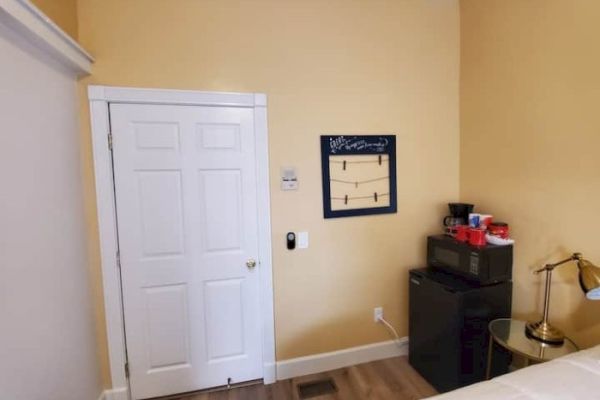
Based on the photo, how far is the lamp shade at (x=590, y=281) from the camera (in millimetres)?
1379

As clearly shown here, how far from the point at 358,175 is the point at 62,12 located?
199 cm

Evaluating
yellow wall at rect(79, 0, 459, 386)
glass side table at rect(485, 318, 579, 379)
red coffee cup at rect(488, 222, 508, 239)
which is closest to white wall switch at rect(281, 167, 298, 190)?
yellow wall at rect(79, 0, 459, 386)

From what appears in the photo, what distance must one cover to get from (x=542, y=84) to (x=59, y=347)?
3052 mm

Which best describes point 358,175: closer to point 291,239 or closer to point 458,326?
point 291,239

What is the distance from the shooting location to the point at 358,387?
2.15 metres

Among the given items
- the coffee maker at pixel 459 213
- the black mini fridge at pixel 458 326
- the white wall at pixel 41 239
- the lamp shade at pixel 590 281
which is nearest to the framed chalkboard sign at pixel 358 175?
the coffee maker at pixel 459 213

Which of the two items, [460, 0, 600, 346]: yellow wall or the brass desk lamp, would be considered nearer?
the brass desk lamp

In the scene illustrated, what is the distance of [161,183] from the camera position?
1979mm

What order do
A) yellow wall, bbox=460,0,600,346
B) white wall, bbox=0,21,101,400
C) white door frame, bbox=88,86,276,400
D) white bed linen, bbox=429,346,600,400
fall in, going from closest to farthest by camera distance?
white bed linen, bbox=429,346,600,400
white wall, bbox=0,21,101,400
yellow wall, bbox=460,0,600,346
white door frame, bbox=88,86,276,400

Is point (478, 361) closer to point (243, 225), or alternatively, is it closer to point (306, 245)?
point (306, 245)

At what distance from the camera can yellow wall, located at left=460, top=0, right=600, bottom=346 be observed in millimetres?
1667

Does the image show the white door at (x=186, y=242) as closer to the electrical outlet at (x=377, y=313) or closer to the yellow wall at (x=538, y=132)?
the electrical outlet at (x=377, y=313)

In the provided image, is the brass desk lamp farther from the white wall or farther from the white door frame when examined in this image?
the white wall

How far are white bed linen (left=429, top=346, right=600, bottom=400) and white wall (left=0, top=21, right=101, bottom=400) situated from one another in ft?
5.26
